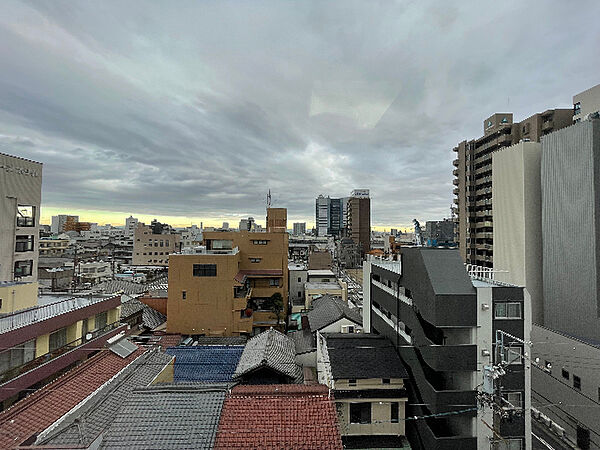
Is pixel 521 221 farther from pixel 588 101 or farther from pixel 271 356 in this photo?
pixel 271 356

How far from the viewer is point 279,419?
10602 millimetres

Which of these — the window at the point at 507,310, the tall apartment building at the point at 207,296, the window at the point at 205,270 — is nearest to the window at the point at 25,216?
the tall apartment building at the point at 207,296

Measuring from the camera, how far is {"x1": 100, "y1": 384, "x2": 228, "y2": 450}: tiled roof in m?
9.63

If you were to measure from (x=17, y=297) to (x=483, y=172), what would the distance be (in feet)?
175

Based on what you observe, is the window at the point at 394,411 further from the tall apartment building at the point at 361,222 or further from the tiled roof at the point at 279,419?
the tall apartment building at the point at 361,222

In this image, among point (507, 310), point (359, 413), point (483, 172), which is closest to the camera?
point (507, 310)

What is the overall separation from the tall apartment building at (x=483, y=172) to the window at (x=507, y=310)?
30871mm

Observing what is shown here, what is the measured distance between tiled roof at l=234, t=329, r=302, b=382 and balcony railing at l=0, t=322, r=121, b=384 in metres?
8.86

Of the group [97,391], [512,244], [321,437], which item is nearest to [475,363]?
[321,437]

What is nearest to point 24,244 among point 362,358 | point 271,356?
point 271,356

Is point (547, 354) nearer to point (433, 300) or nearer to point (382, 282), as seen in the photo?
point (382, 282)

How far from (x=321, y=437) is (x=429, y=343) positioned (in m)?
7.49

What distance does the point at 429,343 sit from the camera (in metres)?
15.1

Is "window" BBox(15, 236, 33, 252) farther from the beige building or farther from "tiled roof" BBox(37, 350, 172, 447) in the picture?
the beige building
